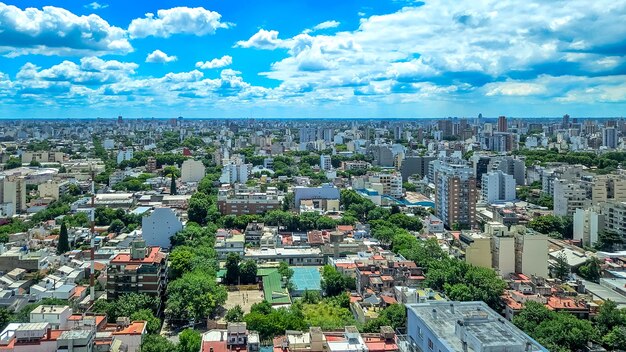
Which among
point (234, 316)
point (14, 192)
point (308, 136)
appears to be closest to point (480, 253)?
point (234, 316)

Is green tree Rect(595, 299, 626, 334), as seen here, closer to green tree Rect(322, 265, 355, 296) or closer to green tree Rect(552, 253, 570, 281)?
green tree Rect(552, 253, 570, 281)

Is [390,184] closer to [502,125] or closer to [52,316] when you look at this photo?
[52,316]

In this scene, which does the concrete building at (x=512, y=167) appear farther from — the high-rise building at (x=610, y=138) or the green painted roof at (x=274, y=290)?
the high-rise building at (x=610, y=138)

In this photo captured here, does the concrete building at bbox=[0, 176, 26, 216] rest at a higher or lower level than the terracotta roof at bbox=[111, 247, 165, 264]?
higher

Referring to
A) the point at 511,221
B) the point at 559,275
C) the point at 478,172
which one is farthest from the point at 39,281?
the point at 478,172

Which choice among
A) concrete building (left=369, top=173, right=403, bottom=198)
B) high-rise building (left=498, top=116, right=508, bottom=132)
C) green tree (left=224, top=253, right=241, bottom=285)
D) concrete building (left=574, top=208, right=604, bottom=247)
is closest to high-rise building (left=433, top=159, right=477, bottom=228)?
concrete building (left=574, top=208, right=604, bottom=247)

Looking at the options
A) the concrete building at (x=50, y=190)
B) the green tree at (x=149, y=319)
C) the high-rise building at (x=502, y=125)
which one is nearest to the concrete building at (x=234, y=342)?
the green tree at (x=149, y=319)
